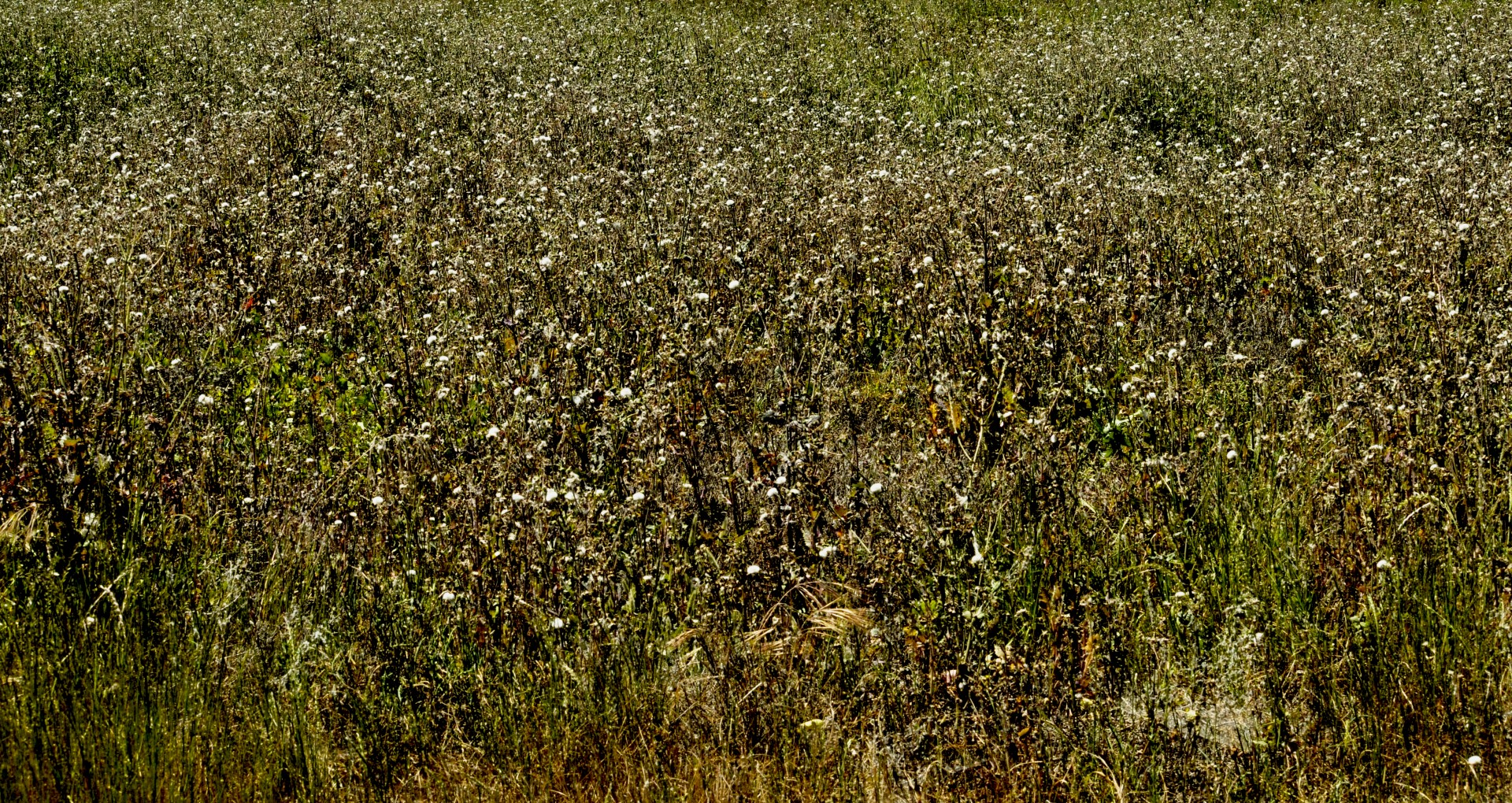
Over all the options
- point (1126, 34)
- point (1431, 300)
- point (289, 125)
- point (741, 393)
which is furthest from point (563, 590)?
point (1126, 34)

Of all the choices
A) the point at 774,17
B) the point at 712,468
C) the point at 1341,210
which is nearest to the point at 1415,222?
the point at 1341,210

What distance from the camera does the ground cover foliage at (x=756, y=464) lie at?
312 cm

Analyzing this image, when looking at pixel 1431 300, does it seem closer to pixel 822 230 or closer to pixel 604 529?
pixel 822 230

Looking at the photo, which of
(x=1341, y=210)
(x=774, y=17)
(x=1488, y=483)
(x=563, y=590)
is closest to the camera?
(x=563, y=590)

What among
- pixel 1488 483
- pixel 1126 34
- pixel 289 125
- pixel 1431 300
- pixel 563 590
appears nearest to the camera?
pixel 563 590

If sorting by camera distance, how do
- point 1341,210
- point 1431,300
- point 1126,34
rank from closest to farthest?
point 1431,300, point 1341,210, point 1126,34

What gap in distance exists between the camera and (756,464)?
4.57 m

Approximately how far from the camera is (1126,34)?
1422 cm

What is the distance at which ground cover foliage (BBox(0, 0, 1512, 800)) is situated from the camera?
3.12 meters

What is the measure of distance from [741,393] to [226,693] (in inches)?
111

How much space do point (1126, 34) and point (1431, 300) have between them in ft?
31.0

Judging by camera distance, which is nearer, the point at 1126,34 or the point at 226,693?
the point at 226,693

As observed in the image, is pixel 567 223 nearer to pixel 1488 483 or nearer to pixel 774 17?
pixel 1488 483

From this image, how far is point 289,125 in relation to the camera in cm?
1050
